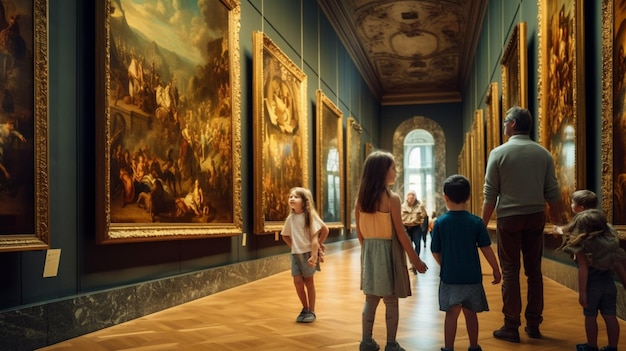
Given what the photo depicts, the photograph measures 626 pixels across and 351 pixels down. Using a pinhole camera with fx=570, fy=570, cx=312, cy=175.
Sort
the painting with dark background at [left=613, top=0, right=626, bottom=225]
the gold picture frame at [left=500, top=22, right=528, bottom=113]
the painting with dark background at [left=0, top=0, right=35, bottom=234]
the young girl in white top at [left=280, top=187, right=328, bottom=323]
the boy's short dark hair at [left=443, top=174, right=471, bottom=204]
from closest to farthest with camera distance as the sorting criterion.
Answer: the boy's short dark hair at [left=443, top=174, right=471, bottom=204]
the painting with dark background at [left=0, top=0, right=35, bottom=234]
the painting with dark background at [left=613, top=0, right=626, bottom=225]
the young girl in white top at [left=280, top=187, right=328, bottom=323]
the gold picture frame at [left=500, top=22, right=528, bottom=113]

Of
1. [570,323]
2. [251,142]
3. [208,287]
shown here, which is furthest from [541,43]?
[208,287]

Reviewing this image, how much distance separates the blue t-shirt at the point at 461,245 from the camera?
13.7 ft

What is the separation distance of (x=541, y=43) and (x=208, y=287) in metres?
5.84

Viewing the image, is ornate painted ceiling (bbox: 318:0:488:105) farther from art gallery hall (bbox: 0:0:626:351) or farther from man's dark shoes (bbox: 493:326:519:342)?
man's dark shoes (bbox: 493:326:519:342)

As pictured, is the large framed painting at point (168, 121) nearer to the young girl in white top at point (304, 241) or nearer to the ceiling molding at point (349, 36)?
the young girl in white top at point (304, 241)

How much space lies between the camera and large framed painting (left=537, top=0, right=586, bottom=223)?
20.7ft

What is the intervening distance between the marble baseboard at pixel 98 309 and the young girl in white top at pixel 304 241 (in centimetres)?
166

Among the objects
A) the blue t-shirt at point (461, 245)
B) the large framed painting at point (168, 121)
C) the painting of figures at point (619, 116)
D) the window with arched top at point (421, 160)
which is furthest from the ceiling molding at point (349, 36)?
the blue t-shirt at point (461, 245)

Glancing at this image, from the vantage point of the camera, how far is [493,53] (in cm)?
1443

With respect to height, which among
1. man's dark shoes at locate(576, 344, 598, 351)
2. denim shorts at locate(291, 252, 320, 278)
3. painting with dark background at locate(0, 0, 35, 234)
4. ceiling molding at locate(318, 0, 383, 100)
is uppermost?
ceiling molding at locate(318, 0, 383, 100)

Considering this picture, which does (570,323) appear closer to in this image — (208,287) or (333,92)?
(208,287)

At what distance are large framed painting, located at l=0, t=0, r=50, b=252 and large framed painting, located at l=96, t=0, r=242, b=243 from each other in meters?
0.86

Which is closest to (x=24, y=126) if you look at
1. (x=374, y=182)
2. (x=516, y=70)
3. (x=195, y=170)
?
(x=374, y=182)

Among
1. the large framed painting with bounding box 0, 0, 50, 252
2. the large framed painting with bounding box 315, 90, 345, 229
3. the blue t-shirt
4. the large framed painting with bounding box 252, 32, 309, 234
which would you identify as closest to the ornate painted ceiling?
the large framed painting with bounding box 315, 90, 345, 229
